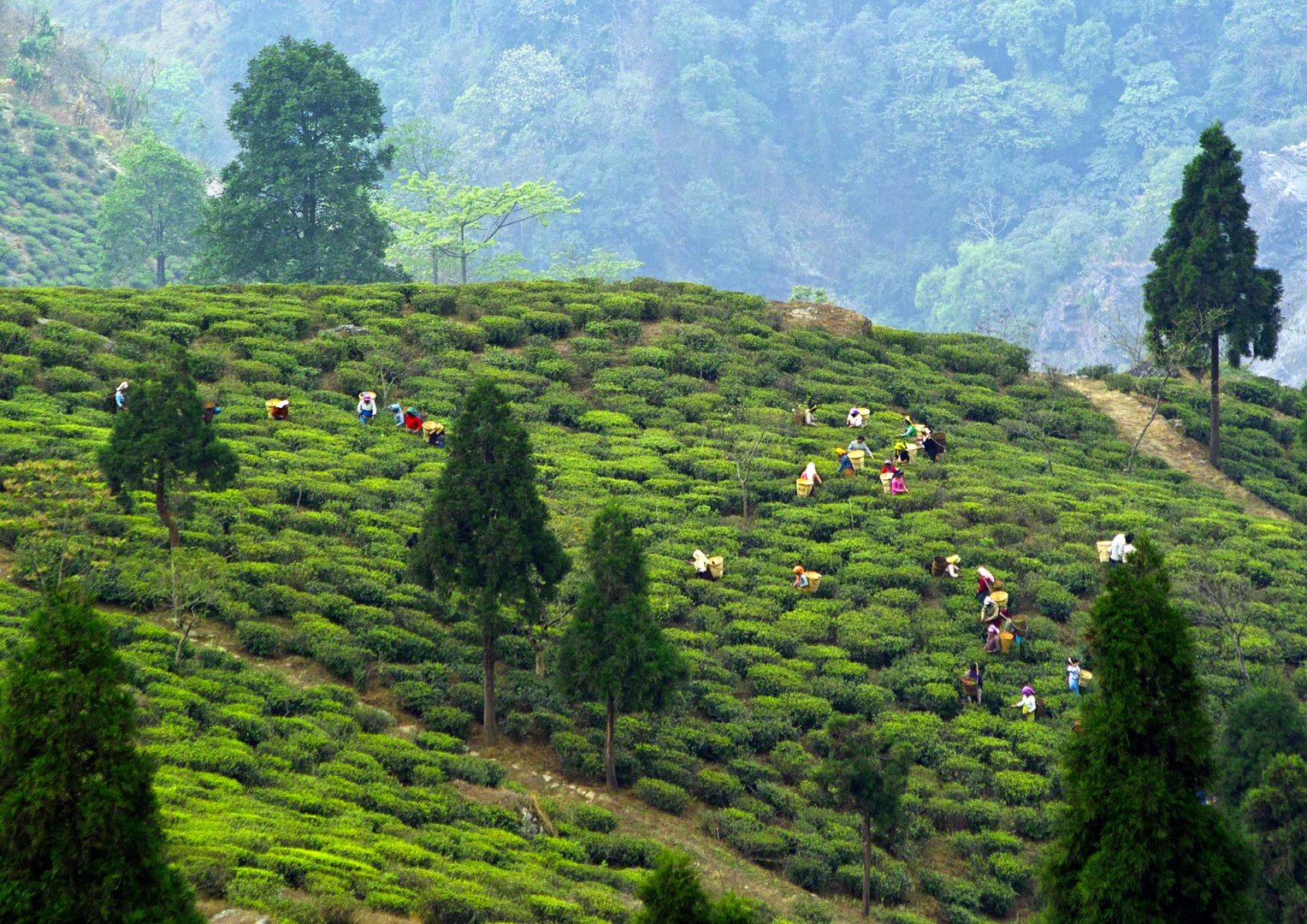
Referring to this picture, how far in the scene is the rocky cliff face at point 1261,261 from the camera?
4254 inches

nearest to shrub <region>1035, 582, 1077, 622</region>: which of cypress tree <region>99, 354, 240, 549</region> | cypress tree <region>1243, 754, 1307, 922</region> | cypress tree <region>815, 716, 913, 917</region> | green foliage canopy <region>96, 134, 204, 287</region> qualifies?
cypress tree <region>1243, 754, 1307, 922</region>

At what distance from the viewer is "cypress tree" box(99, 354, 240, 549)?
84.1 feet

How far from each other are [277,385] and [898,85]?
105m

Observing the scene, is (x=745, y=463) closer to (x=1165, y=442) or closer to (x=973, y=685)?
(x=973, y=685)

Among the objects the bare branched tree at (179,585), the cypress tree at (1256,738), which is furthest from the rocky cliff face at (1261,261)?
the bare branched tree at (179,585)

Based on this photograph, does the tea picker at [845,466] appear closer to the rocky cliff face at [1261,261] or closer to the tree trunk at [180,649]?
the tree trunk at [180,649]

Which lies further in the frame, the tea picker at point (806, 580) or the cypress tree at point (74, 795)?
the tea picker at point (806, 580)

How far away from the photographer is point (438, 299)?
43875 mm

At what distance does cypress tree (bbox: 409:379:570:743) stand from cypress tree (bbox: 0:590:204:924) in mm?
10332

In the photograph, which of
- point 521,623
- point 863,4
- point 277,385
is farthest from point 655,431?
point 863,4

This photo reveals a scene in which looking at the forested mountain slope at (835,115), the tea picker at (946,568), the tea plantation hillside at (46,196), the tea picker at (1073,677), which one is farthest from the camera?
the forested mountain slope at (835,115)

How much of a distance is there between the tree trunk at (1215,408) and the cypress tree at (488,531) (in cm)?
2288

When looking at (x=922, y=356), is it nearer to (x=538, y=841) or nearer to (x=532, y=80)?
(x=538, y=841)

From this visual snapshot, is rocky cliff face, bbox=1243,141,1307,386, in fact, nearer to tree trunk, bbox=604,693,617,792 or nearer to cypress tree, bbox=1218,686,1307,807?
cypress tree, bbox=1218,686,1307,807
